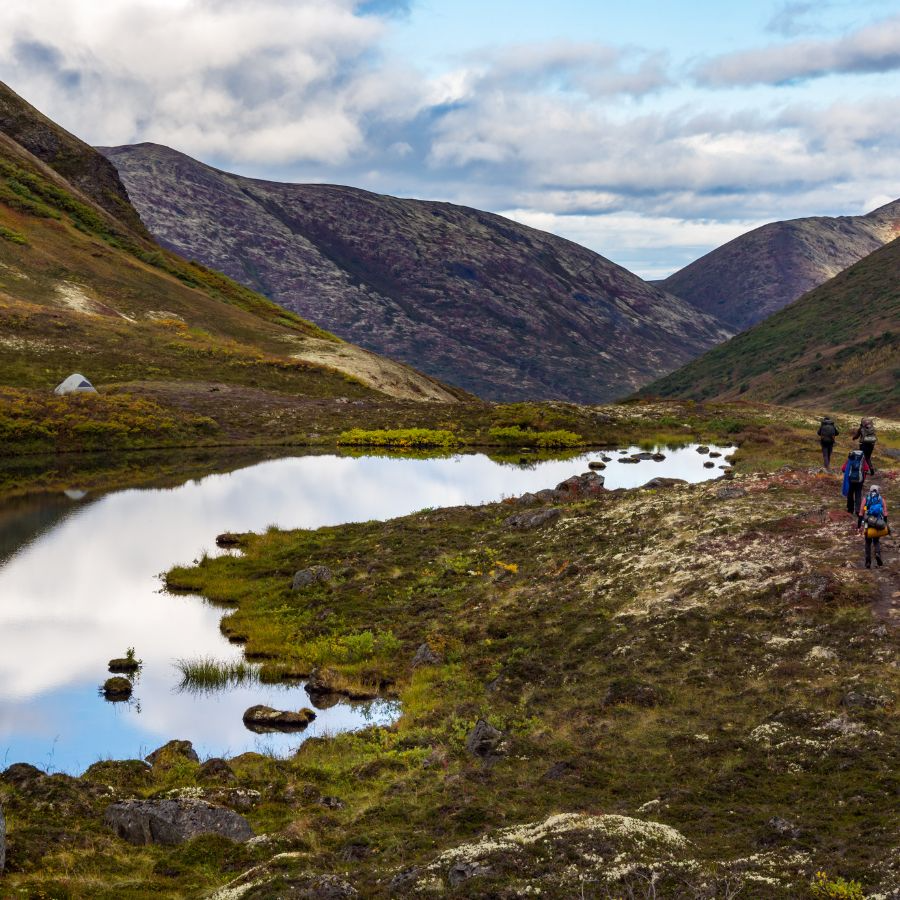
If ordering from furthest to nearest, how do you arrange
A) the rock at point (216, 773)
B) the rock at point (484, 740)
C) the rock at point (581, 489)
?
the rock at point (581, 489) → the rock at point (484, 740) → the rock at point (216, 773)

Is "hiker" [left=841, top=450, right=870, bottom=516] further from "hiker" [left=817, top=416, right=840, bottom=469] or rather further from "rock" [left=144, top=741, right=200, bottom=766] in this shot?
"rock" [left=144, top=741, right=200, bottom=766]

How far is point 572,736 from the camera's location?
2098 cm

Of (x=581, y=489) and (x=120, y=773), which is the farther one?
(x=581, y=489)

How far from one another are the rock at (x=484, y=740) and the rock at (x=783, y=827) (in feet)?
22.3

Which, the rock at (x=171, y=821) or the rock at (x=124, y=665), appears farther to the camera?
the rock at (x=124, y=665)

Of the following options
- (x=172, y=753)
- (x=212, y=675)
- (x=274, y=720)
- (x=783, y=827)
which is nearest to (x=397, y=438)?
(x=212, y=675)

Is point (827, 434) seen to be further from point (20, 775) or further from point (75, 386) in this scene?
point (75, 386)

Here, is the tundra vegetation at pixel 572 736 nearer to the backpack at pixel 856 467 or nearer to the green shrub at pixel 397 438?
the backpack at pixel 856 467

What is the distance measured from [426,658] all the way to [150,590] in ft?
53.1

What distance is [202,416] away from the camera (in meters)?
89.2

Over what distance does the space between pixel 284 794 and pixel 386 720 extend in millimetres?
6176

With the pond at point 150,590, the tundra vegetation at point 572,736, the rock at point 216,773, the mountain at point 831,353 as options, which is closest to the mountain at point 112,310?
the pond at point 150,590

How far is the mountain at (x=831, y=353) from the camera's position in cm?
12450

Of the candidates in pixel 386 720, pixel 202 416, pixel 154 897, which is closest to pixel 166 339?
pixel 202 416
